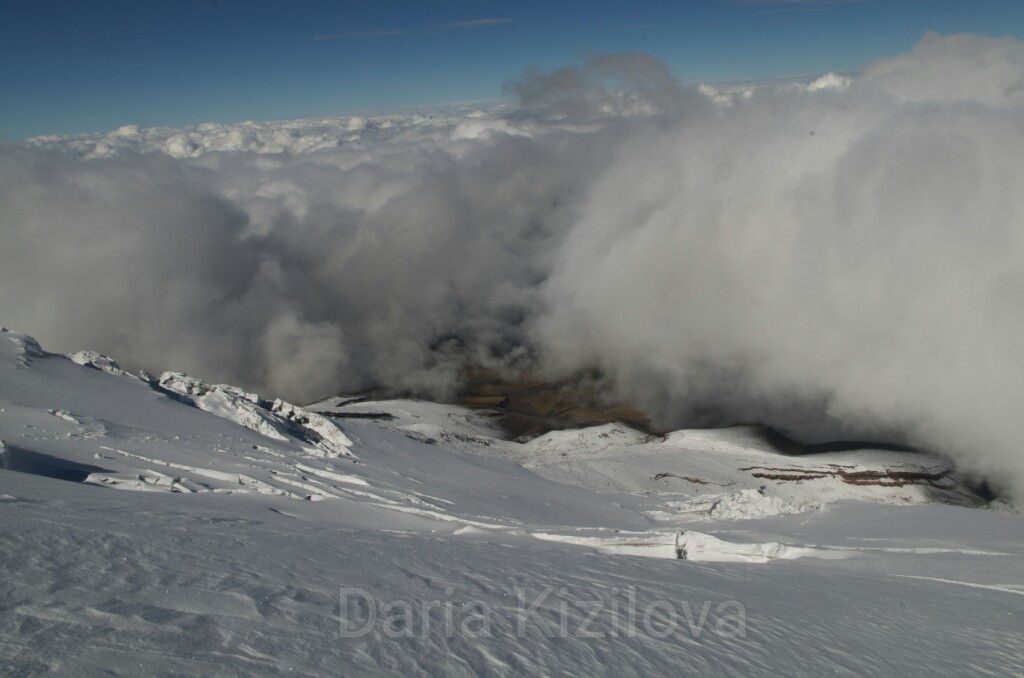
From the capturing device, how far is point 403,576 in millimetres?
11672

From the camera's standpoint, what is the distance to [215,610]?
8.26 meters

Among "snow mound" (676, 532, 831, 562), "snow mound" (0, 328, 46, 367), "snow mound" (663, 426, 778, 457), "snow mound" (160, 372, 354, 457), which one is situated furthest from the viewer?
"snow mound" (663, 426, 778, 457)

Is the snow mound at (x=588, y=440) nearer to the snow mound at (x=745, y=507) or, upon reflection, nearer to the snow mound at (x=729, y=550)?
the snow mound at (x=745, y=507)

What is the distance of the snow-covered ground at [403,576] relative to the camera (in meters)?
7.74

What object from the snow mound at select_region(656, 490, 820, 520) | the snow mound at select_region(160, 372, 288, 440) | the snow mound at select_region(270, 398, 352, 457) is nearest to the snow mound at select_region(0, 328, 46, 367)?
the snow mound at select_region(160, 372, 288, 440)

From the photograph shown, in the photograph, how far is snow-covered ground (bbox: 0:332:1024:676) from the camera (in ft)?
25.4

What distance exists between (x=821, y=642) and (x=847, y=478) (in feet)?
263

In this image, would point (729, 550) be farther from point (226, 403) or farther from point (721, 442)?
point (721, 442)

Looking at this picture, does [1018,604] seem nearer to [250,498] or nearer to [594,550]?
[594,550]

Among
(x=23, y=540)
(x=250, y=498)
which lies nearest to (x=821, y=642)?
(x=23, y=540)

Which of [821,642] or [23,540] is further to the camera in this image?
[821,642]

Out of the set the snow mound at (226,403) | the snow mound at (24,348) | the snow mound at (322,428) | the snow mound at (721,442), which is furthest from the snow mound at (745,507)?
the snow mound at (721,442)

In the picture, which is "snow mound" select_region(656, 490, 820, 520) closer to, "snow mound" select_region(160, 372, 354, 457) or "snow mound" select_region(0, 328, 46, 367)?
"snow mound" select_region(160, 372, 354, 457)

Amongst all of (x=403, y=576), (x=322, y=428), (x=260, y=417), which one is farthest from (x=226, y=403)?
(x=403, y=576)
